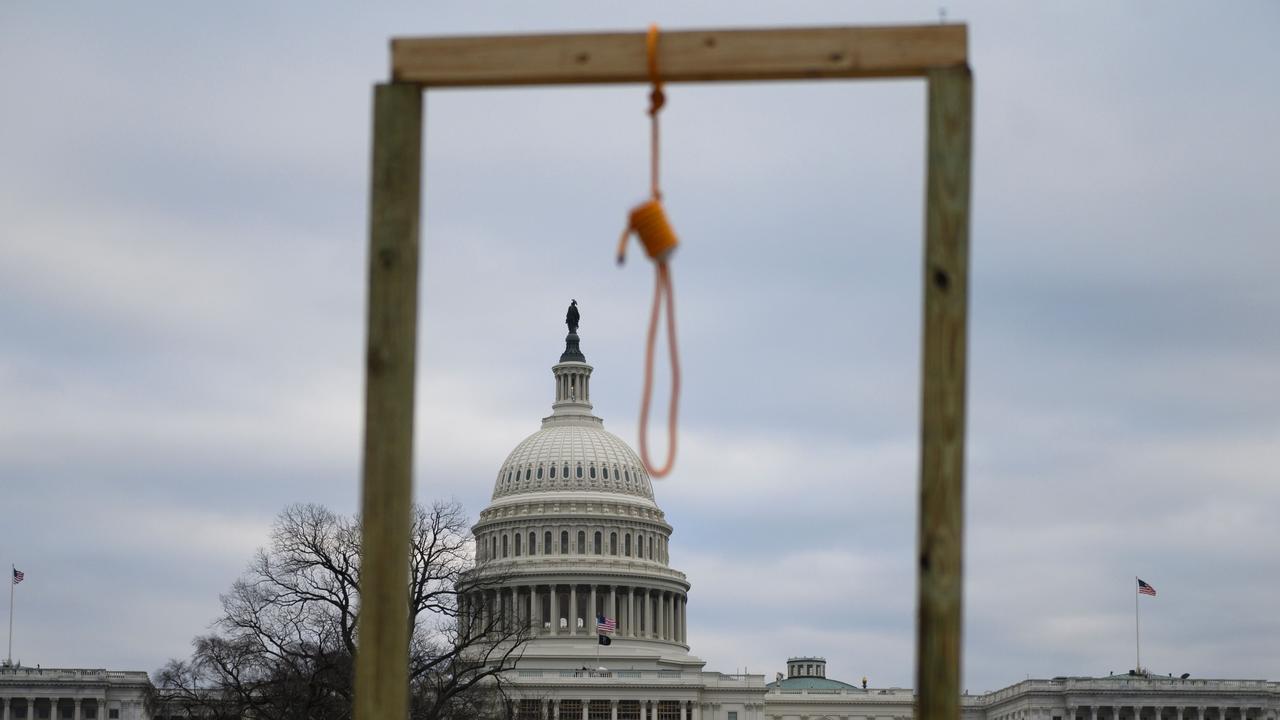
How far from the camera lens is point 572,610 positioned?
192375 millimetres

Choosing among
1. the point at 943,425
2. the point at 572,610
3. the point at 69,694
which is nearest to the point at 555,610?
the point at 572,610

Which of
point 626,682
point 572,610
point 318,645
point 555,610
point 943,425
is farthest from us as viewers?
point 572,610

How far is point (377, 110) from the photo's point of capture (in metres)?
11.6

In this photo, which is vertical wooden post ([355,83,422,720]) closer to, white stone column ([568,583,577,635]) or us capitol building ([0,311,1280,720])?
us capitol building ([0,311,1280,720])

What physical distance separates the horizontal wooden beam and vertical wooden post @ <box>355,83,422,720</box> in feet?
1.60

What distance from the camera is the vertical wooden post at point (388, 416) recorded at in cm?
1127

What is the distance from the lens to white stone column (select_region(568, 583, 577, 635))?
19188 centimetres

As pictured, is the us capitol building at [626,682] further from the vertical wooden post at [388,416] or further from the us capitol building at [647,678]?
the vertical wooden post at [388,416]

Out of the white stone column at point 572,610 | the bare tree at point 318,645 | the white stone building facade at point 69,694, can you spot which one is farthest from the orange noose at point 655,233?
the white stone column at point 572,610

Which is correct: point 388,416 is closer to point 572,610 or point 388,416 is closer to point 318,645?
point 318,645

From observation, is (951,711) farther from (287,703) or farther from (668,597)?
(668,597)

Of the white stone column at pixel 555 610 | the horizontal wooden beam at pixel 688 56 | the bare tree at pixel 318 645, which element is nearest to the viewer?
the horizontal wooden beam at pixel 688 56

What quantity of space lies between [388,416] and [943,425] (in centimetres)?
301

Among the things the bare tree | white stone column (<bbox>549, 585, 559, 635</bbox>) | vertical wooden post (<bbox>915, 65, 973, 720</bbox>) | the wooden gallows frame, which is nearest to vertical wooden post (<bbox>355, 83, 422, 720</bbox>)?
the wooden gallows frame
